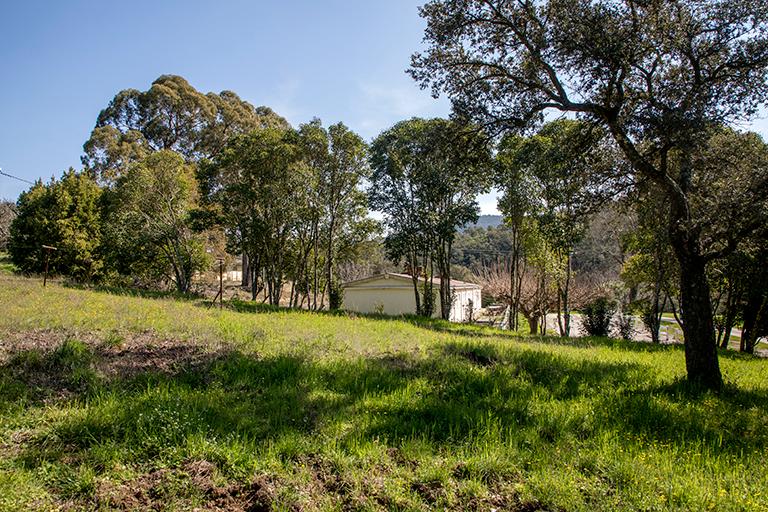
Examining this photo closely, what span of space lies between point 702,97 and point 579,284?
22.0m

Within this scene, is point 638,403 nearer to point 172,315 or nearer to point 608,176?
point 608,176

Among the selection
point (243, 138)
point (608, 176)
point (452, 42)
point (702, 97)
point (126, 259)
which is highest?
point (243, 138)

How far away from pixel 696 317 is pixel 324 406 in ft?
20.7

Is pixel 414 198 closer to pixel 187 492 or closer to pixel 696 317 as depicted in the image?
pixel 696 317

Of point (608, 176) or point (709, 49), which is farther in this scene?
point (608, 176)

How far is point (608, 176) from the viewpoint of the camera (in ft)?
25.2

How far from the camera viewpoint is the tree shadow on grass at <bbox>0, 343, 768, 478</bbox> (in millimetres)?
3227

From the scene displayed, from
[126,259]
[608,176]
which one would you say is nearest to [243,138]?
[126,259]

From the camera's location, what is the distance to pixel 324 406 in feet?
13.7

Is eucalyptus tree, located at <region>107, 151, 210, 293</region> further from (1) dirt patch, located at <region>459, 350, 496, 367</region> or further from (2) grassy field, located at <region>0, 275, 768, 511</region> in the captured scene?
(1) dirt patch, located at <region>459, 350, 496, 367</region>

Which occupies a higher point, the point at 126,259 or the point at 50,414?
the point at 126,259

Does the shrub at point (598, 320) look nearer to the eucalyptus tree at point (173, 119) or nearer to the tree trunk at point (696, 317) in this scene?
the tree trunk at point (696, 317)

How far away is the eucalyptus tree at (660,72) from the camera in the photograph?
20.7 ft

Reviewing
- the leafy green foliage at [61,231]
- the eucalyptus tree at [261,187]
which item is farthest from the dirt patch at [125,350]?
the leafy green foliage at [61,231]
